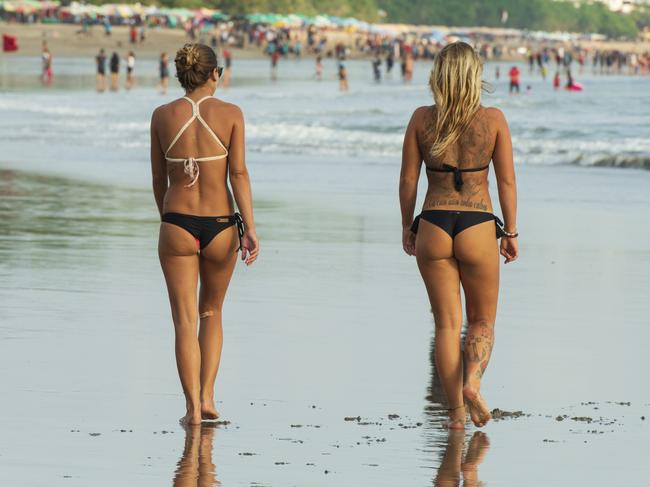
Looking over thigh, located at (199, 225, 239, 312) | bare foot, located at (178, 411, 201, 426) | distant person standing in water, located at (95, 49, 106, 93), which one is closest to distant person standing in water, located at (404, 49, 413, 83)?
distant person standing in water, located at (95, 49, 106, 93)

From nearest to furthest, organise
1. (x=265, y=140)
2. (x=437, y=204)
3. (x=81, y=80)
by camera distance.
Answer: (x=437, y=204) < (x=265, y=140) < (x=81, y=80)

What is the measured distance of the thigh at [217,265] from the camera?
676cm

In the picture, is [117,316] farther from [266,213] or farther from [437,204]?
[266,213]

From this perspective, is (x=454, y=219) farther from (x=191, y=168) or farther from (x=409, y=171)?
(x=191, y=168)

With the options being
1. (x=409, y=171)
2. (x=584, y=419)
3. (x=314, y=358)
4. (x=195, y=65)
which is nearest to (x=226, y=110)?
(x=195, y=65)

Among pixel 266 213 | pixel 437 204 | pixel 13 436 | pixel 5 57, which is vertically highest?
pixel 437 204

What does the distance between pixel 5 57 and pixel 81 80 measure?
3027cm

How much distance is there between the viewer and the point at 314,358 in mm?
8016

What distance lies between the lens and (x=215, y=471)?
18.8ft

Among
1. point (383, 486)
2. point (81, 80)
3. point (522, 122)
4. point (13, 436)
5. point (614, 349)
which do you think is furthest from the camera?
point (81, 80)

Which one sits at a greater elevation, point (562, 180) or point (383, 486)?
point (383, 486)

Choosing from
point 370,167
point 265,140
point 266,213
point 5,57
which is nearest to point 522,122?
point 265,140

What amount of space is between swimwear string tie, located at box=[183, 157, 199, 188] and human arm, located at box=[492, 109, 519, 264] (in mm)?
1166

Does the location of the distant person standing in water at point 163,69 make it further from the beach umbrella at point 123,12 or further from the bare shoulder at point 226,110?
the beach umbrella at point 123,12
